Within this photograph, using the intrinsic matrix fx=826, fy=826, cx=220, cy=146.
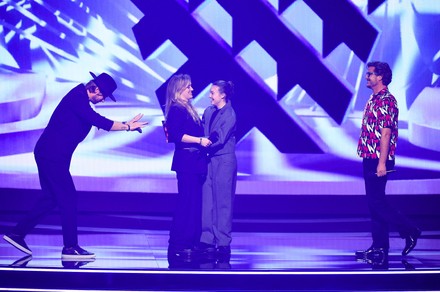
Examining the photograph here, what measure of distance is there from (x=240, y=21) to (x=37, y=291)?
3.18 m

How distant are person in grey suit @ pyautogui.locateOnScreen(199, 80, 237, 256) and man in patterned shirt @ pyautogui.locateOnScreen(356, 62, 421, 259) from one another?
875 millimetres

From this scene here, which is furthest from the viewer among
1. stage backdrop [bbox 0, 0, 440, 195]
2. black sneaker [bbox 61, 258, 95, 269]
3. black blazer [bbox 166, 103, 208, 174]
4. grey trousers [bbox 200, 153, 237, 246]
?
stage backdrop [bbox 0, 0, 440, 195]

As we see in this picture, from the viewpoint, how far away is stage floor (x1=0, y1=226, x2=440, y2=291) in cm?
459

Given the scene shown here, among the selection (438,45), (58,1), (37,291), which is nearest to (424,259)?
(438,45)

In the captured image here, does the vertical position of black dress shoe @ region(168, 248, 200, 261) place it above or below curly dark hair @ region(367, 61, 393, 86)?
below

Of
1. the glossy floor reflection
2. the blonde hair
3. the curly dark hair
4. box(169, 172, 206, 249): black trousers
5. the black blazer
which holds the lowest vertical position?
the glossy floor reflection

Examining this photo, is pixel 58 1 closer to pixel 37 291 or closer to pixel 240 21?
pixel 240 21

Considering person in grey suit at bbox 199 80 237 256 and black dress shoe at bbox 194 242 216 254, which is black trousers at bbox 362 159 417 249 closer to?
person in grey suit at bbox 199 80 237 256

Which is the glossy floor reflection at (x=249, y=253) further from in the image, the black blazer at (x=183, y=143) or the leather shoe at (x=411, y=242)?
the black blazer at (x=183, y=143)

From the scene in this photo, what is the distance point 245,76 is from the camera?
6.81m

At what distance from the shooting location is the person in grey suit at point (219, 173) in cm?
545

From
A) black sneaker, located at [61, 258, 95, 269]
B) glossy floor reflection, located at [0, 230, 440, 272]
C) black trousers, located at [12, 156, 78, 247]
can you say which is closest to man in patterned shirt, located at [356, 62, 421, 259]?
glossy floor reflection, located at [0, 230, 440, 272]

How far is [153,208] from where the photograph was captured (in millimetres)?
6980

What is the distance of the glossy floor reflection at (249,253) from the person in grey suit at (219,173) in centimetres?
18
